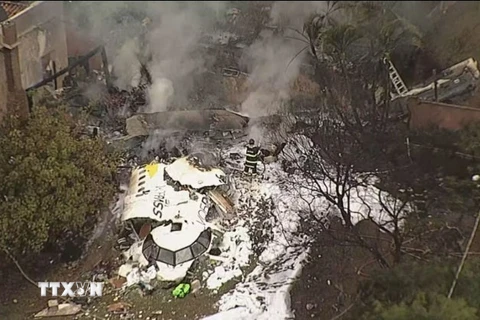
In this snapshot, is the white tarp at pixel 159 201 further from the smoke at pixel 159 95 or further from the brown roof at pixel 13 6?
the brown roof at pixel 13 6

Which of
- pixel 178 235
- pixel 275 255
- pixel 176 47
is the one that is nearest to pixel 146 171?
pixel 178 235

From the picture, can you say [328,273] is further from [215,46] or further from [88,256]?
Result: [215,46]

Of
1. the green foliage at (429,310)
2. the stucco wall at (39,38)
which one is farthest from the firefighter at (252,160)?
the stucco wall at (39,38)

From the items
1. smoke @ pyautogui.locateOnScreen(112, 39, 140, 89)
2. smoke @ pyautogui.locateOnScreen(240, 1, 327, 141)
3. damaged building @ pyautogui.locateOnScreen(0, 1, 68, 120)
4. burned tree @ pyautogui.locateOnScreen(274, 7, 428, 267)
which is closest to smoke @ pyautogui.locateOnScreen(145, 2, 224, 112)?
smoke @ pyautogui.locateOnScreen(112, 39, 140, 89)

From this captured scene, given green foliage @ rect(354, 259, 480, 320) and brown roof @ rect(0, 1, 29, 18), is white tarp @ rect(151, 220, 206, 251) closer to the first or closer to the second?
green foliage @ rect(354, 259, 480, 320)

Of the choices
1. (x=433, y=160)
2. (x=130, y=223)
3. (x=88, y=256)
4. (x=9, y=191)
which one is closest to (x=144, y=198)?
(x=130, y=223)

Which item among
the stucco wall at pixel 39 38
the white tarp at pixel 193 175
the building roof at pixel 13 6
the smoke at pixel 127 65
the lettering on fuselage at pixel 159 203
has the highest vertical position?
the building roof at pixel 13 6

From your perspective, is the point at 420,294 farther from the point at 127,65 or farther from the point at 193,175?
the point at 127,65
